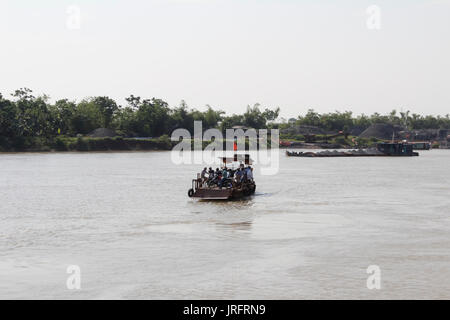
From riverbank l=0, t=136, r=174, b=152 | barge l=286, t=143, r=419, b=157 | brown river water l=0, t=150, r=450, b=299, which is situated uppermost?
riverbank l=0, t=136, r=174, b=152

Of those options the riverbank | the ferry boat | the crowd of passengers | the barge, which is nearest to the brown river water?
the ferry boat

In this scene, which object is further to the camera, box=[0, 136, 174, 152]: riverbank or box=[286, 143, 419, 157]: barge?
box=[286, 143, 419, 157]: barge

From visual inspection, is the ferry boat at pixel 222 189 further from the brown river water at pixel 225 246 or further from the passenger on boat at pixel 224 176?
the brown river water at pixel 225 246

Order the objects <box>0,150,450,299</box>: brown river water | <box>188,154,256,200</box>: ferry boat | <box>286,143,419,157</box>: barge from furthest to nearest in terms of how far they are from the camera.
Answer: <box>286,143,419,157</box>: barge < <box>188,154,256,200</box>: ferry boat < <box>0,150,450,299</box>: brown river water

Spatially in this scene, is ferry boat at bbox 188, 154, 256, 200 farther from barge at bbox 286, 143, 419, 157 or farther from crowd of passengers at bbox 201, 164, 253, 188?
barge at bbox 286, 143, 419, 157

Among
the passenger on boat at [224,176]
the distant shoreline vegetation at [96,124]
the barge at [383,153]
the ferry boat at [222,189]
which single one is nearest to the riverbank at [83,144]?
the distant shoreline vegetation at [96,124]

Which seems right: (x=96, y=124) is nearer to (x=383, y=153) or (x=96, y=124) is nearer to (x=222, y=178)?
(x=383, y=153)

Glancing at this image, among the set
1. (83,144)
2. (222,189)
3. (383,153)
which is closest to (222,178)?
(222,189)

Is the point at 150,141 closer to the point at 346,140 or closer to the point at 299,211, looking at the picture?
the point at 346,140

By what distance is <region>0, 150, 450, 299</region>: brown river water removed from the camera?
15.1 m

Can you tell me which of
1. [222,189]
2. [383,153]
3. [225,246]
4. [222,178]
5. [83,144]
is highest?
[83,144]

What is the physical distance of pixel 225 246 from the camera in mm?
20375

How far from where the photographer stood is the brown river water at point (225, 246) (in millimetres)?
15070
